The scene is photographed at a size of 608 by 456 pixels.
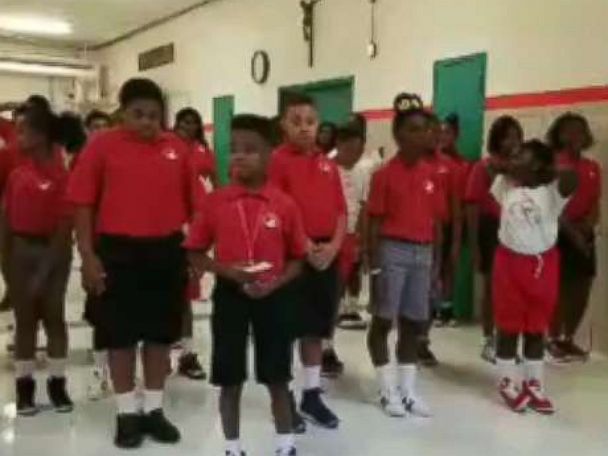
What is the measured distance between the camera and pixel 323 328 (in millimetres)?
3461

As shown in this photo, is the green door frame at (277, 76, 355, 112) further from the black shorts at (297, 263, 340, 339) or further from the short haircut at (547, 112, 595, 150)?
the black shorts at (297, 263, 340, 339)

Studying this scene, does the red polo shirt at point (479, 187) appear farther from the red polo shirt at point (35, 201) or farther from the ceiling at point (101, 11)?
the ceiling at point (101, 11)

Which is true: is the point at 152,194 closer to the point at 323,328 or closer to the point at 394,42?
the point at 323,328

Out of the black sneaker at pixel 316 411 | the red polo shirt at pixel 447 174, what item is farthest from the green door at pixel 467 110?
the black sneaker at pixel 316 411

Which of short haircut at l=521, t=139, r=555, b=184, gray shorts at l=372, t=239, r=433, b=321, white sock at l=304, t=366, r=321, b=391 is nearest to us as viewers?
white sock at l=304, t=366, r=321, b=391

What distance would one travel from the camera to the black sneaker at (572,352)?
5030mm

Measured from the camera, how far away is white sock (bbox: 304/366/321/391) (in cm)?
355

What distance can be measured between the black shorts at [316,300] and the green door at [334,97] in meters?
4.42

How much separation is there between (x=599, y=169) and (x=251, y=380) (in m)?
2.48

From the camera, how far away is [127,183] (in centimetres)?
314

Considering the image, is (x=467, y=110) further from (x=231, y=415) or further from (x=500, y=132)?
(x=231, y=415)

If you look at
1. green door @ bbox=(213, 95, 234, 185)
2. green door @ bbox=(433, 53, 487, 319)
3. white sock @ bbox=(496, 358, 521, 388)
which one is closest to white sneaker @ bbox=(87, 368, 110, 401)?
white sock @ bbox=(496, 358, 521, 388)

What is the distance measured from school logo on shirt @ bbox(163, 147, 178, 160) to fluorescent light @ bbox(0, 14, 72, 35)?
9.54 metres


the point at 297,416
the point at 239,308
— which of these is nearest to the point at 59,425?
the point at 297,416
